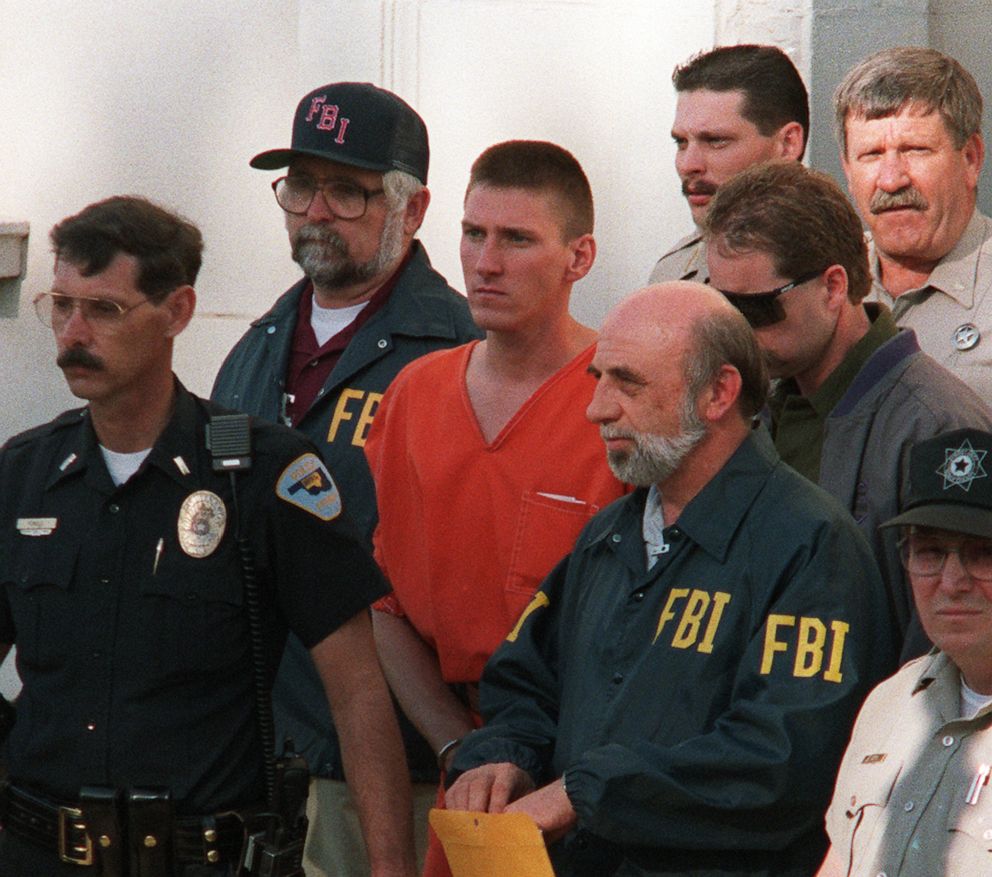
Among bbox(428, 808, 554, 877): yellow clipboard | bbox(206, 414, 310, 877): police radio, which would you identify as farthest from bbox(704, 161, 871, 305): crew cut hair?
bbox(428, 808, 554, 877): yellow clipboard

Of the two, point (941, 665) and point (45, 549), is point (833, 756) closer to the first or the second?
point (941, 665)

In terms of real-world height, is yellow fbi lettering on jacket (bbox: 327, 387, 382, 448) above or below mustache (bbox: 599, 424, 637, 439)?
below

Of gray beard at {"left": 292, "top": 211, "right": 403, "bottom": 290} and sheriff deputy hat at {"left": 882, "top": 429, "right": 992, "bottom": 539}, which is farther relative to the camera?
gray beard at {"left": 292, "top": 211, "right": 403, "bottom": 290}

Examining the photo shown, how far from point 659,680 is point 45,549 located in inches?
53.2

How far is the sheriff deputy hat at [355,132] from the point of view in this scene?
5.29 metres

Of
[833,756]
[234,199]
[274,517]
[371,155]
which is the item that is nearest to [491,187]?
[371,155]

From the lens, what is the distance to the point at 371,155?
5.30 m

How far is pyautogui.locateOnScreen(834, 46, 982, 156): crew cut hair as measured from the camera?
4.79 meters

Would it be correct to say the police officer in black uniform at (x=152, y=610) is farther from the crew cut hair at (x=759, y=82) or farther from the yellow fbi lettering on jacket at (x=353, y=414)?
the crew cut hair at (x=759, y=82)

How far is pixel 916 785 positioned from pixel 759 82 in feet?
7.90

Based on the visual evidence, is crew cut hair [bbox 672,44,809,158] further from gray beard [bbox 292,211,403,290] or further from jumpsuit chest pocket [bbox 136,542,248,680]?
jumpsuit chest pocket [bbox 136,542,248,680]

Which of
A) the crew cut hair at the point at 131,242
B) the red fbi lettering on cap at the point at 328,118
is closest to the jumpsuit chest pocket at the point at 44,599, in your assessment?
the crew cut hair at the point at 131,242

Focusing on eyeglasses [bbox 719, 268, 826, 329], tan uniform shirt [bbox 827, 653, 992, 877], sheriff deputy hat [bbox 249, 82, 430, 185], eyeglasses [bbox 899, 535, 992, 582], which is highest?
sheriff deputy hat [bbox 249, 82, 430, 185]

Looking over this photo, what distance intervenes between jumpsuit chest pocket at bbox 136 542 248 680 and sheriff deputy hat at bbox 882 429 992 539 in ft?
4.56
